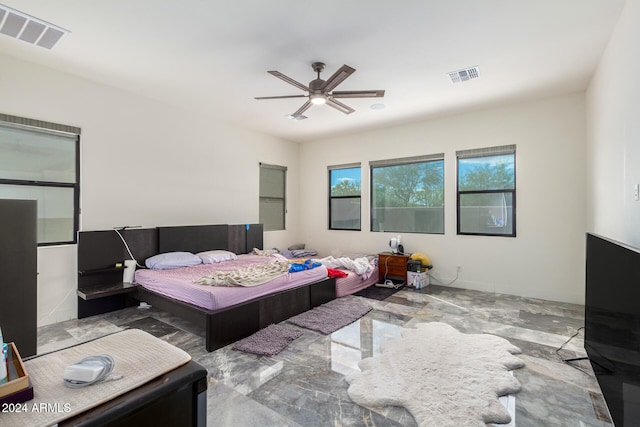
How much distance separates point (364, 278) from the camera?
496 cm

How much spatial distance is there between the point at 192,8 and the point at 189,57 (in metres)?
0.83

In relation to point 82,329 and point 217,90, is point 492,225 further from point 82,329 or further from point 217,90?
point 82,329

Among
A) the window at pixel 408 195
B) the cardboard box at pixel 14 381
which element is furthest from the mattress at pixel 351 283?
the cardboard box at pixel 14 381

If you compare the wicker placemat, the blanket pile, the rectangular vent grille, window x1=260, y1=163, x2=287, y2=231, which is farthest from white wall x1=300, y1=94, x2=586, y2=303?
the wicker placemat

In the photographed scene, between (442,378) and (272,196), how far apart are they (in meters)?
4.82

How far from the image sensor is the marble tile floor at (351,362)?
6.31 feet

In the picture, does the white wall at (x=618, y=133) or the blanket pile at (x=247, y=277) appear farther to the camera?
the blanket pile at (x=247, y=277)

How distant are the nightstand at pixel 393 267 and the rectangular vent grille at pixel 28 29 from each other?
16.2 ft

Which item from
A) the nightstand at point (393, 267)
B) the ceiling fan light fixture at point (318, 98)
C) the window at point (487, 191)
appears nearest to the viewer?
the ceiling fan light fixture at point (318, 98)

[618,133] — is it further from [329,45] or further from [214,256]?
[214,256]

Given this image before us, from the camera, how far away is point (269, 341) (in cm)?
290

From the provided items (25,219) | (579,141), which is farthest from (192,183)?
(579,141)

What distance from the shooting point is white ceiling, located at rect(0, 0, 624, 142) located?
97.0 inches

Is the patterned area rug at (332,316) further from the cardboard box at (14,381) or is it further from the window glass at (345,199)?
the cardboard box at (14,381)
